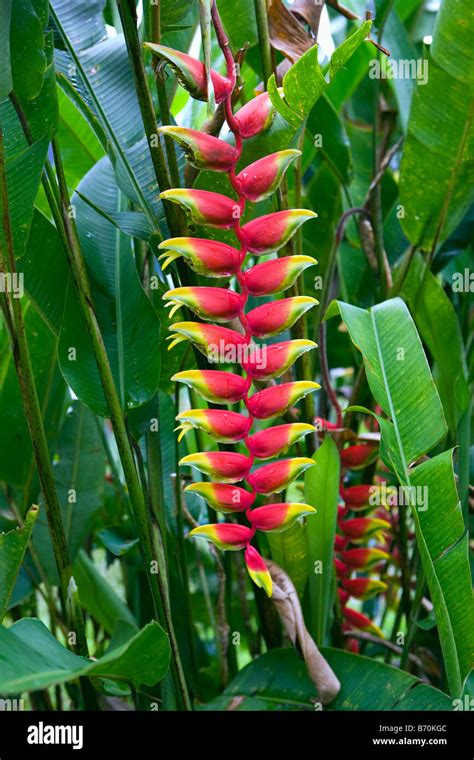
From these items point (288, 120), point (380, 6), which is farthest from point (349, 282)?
point (288, 120)

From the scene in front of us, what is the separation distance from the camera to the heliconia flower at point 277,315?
46 centimetres

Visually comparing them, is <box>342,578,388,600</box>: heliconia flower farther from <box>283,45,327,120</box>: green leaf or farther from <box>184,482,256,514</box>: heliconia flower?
<box>283,45,327,120</box>: green leaf

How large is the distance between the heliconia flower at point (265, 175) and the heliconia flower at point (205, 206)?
0.05ft

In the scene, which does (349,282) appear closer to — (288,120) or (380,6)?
(380,6)

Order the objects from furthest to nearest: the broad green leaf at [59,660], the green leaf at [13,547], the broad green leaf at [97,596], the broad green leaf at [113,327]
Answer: the broad green leaf at [97,596], the broad green leaf at [113,327], the green leaf at [13,547], the broad green leaf at [59,660]

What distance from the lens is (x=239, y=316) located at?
1.53 feet

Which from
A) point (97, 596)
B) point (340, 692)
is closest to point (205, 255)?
point (340, 692)

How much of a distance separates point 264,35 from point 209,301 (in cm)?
24

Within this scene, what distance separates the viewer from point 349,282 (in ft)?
2.99

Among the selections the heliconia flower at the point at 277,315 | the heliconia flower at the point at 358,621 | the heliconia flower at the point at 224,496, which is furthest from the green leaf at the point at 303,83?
the heliconia flower at the point at 358,621

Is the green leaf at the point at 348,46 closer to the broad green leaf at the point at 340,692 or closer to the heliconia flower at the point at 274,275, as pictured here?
the heliconia flower at the point at 274,275

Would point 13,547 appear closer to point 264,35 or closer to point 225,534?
point 225,534

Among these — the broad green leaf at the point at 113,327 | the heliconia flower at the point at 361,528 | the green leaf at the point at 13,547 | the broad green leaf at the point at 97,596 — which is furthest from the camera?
the broad green leaf at the point at 97,596
